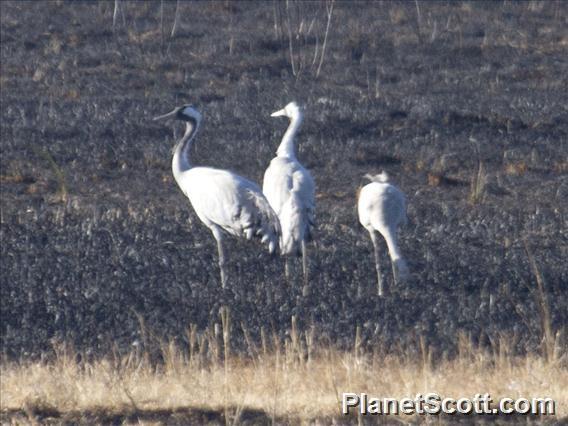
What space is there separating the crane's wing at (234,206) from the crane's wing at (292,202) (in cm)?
13

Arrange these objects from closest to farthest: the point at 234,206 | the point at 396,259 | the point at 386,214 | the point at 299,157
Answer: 1. the point at 386,214
2. the point at 396,259
3. the point at 234,206
4. the point at 299,157

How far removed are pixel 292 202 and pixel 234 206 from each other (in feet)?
1.46

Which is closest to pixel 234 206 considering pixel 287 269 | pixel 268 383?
pixel 287 269

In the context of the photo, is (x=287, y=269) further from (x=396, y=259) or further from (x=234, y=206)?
(x=396, y=259)

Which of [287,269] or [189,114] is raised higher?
[189,114]

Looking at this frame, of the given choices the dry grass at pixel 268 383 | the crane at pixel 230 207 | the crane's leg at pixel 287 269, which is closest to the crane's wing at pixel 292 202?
the crane at pixel 230 207

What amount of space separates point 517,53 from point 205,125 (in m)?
6.58

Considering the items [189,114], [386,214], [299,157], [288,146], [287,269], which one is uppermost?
[189,114]

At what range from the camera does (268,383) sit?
279 inches

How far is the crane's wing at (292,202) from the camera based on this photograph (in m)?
10.5

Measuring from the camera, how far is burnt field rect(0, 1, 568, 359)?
9805 mm

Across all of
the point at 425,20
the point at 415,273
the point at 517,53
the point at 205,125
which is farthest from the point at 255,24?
the point at 415,273

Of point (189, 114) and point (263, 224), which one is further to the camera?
point (189, 114)

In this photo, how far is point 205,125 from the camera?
18.8 m
